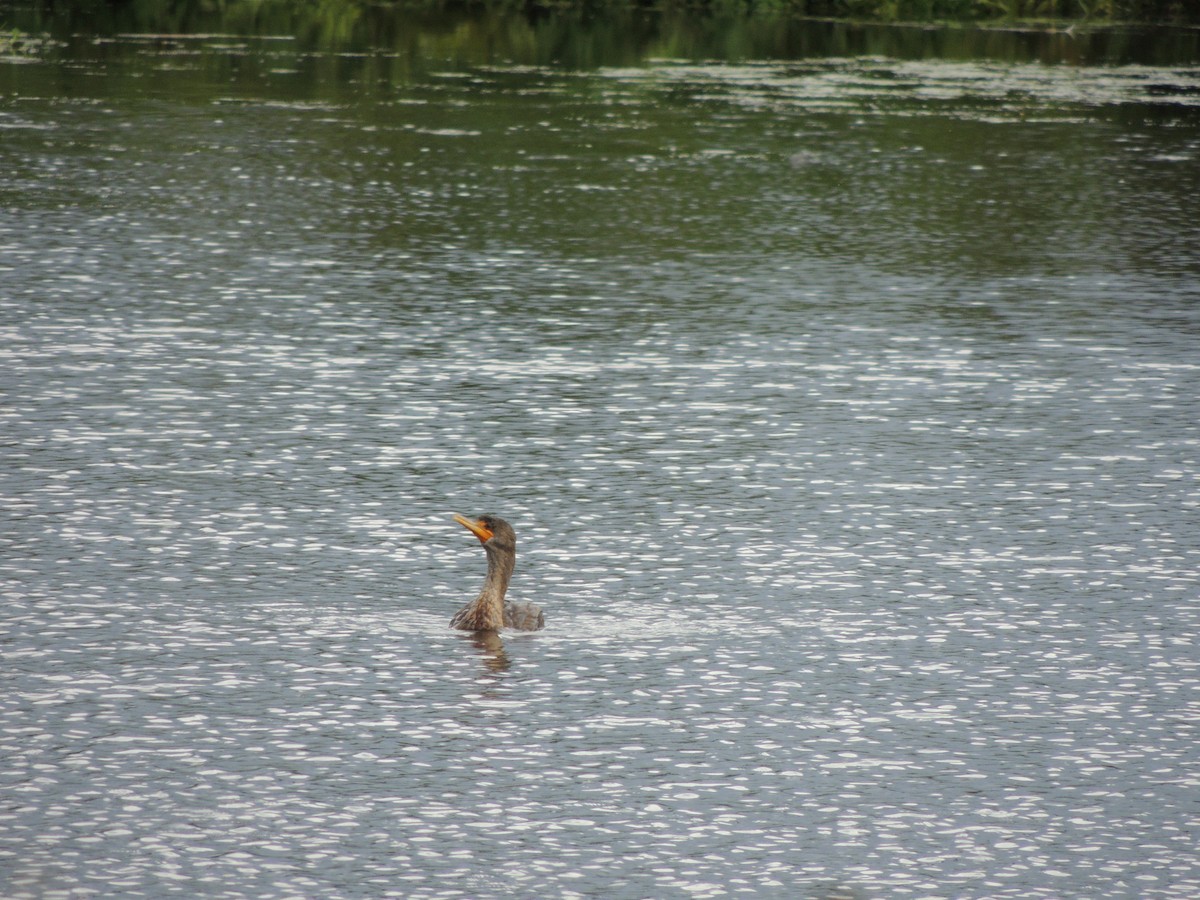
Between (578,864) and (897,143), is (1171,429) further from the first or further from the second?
(897,143)

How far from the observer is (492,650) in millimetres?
8141

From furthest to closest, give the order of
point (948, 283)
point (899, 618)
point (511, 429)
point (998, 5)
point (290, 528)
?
point (998, 5), point (948, 283), point (511, 429), point (290, 528), point (899, 618)

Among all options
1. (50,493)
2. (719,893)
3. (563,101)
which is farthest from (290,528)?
(563,101)

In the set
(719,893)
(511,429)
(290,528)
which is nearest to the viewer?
(719,893)

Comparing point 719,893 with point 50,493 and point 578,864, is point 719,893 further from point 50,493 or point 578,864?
point 50,493

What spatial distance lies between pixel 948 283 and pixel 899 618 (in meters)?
8.75

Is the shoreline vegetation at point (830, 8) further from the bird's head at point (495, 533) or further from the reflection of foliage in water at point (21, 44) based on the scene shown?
the bird's head at point (495, 533)

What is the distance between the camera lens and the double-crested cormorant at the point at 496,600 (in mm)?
8281

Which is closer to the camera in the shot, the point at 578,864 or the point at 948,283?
the point at 578,864

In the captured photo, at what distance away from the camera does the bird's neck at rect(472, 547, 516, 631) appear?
27.1 feet

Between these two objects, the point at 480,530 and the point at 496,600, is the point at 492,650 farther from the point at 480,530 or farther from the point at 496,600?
the point at 480,530

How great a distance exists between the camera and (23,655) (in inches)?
311

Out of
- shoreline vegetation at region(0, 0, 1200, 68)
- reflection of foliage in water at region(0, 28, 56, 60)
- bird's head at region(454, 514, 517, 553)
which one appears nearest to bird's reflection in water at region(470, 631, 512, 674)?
bird's head at region(454, 514, 517, 553)

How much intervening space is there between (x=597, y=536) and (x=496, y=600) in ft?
5.16
